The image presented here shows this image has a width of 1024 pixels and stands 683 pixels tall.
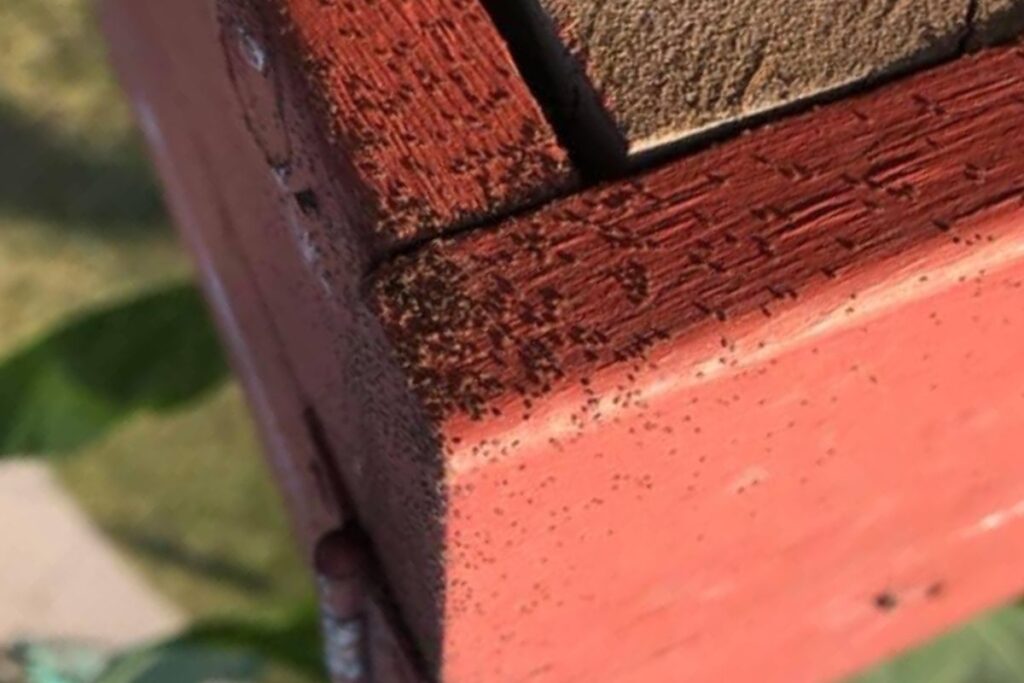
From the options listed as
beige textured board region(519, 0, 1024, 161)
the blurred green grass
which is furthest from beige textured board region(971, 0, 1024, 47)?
the blurred green grass

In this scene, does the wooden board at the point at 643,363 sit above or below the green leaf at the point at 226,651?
above

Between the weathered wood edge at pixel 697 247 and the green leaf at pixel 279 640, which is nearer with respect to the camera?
the weathered wood edge at pixel 697 247

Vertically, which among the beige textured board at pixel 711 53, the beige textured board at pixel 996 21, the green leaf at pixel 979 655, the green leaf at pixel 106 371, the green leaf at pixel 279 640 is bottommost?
the green leaf at pixel 979 655

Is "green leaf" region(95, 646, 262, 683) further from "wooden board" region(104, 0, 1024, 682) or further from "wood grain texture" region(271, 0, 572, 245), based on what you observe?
"wood grain texture" region(271, 0, 572, 245)

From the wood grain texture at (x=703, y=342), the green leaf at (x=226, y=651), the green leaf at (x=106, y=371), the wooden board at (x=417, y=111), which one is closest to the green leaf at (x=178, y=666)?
the green leaf at (x=226, y=651)

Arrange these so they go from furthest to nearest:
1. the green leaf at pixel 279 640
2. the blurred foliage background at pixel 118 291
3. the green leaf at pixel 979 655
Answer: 1. the blurred foliage background at pixel 118 291
2. the green leaf at pixel 279 640
3. the green leaf at pixel 979 655

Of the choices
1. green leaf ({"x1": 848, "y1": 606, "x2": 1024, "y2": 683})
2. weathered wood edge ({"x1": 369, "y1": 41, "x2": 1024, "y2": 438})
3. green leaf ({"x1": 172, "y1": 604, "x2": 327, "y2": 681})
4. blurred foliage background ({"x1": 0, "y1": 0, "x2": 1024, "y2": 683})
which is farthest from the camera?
blurred foliage background ({"x1": 0, "y1": 0, "x2": 1024, "y2": 683})

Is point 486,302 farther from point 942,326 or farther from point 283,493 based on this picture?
point 283,493

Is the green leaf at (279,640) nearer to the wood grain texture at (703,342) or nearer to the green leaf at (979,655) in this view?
the green leaf at (979,655)
